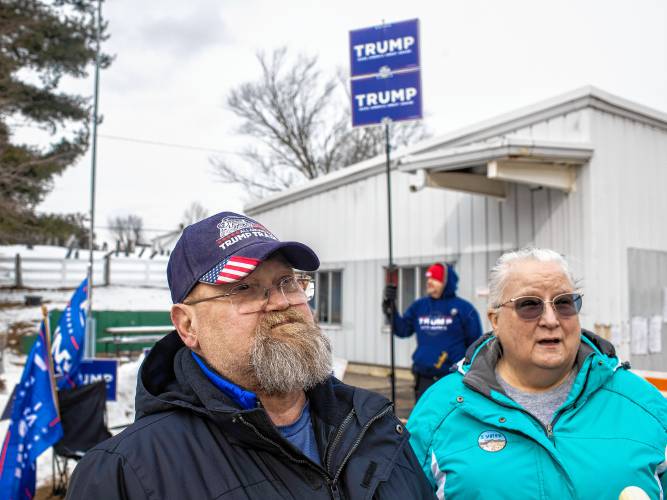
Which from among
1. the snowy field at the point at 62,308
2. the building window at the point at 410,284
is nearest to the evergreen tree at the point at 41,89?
the snowy field at the point at 62,308

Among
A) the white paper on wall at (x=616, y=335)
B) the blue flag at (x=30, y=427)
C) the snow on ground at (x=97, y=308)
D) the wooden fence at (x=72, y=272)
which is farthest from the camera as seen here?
the wooden fence at (x=72, y=272)

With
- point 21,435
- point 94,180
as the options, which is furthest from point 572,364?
point 94,180

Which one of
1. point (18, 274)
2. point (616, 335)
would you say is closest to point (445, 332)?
point (616, 335)

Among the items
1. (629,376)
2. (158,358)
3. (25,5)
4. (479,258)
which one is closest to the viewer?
(158,358)

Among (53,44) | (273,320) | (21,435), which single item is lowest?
(21,435)

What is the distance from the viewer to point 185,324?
173 cm

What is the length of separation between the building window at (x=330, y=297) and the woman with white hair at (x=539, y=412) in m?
9.77

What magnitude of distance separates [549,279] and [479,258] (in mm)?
7077

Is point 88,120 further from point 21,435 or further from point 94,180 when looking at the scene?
point 21,435

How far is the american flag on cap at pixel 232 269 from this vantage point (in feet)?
5.38

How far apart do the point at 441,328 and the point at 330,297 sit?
634 cm

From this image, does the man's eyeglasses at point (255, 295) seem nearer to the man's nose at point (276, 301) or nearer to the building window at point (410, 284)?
the man's nose at point (276, 301)

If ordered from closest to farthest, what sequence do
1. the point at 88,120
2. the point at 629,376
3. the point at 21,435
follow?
the point at 629,376
the point at 21,435
the point at 88,120

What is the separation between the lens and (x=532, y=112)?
27.6ft
